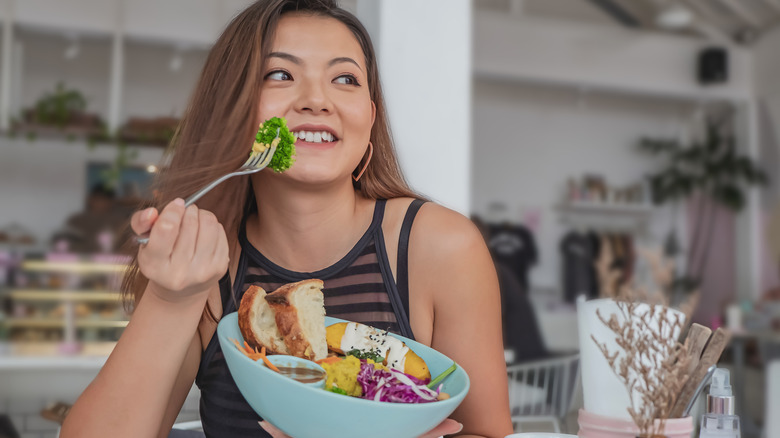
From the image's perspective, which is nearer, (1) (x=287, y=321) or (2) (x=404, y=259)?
(1) (x=287, y=321)

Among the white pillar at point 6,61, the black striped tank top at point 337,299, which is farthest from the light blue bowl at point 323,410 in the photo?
the white pillar at point 6,61

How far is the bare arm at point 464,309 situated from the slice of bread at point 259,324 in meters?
0.27

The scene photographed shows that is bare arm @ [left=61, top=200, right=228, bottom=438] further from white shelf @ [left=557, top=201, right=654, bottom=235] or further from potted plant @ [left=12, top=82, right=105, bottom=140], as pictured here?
white shelf @ [left=557, top=201, right=654, bottom=235]

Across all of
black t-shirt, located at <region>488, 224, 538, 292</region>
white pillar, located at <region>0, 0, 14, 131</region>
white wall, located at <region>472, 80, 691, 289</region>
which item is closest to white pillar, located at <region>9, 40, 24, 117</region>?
white pillar, located at <region>0, 0, 14, 131</region>

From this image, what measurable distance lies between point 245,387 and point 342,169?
406mm

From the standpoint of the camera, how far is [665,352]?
790 mm

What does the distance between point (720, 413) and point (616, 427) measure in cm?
14

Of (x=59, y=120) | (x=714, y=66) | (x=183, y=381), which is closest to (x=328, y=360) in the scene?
(x=183, y=381)

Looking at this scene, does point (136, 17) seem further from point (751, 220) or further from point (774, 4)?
point (751, 220)

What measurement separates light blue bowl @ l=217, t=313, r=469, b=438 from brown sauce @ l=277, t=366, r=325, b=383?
1.8 inches

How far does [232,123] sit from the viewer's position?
1.12 metres

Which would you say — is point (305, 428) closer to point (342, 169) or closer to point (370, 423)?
point (370, 423)

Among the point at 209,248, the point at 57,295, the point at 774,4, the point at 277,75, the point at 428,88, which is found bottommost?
the point at 57,295

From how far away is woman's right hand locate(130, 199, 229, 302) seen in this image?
870mm
